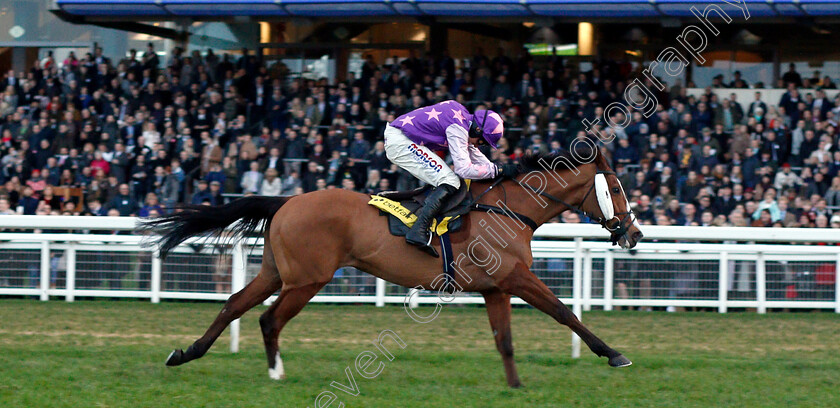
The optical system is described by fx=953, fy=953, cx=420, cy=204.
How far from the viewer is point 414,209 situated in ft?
17.0

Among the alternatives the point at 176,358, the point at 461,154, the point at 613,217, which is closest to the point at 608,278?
the point at 613,217

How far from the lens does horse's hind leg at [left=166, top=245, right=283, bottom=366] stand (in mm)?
5164

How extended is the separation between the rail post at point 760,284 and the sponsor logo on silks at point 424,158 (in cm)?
405

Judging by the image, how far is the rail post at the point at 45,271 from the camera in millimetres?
8375

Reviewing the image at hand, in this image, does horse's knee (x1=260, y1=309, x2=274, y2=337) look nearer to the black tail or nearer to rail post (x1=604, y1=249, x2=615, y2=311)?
the black tail

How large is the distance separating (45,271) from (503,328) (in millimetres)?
5061

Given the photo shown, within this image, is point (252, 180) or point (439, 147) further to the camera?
point (252, 180)

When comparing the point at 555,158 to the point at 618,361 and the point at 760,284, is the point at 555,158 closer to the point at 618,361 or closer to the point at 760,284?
the point at 618,361

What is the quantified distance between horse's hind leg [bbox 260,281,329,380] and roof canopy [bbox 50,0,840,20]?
27.1 feet

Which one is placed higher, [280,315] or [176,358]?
[280,315]

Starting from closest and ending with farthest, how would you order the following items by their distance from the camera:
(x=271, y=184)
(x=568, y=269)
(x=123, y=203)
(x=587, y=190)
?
(x=587, y=190)
(x=568, y=269)
(x=123, y=203)
(x=271, y=184)

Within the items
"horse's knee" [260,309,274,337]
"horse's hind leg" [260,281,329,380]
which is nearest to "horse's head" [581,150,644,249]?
"horse's hind leg" [260,281,329,380]

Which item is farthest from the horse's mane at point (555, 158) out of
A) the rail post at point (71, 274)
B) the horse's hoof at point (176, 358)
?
the rail post at point (71, 274)

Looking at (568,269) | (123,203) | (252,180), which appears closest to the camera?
(568,269)
